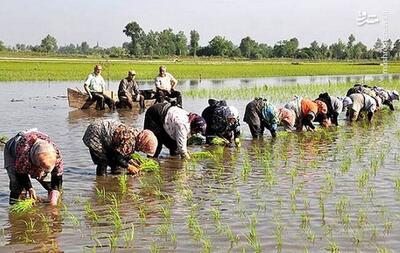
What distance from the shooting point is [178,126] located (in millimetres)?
9352

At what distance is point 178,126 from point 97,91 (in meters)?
10.2

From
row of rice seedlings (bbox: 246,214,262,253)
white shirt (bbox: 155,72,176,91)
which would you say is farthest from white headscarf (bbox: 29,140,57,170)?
white shirt (bbox: 155,72,176,91)

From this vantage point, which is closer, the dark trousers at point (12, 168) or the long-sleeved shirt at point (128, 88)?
the dark trousers at point (12, 168)

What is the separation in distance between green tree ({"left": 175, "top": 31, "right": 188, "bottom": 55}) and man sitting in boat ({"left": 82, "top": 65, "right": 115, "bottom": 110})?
105 m

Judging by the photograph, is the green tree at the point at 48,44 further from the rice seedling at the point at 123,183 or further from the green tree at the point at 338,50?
the rice seedling at the point at 123,183

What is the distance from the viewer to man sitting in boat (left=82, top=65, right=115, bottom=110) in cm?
1873

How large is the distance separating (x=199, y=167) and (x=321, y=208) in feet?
10.2

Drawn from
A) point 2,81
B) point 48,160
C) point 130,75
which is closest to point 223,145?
point 48,160

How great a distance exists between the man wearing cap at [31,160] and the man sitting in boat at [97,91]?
1219cm

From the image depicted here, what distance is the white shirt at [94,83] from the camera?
18719mm

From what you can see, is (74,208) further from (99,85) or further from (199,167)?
(99,85)

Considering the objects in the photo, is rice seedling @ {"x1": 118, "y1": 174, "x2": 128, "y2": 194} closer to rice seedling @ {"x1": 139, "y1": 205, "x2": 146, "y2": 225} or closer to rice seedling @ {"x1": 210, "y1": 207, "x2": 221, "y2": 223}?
rice seedling @ {"x1": 139, "y1": 205, "x2": 146, "y2": 225}

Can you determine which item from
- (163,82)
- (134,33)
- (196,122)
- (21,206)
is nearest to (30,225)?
(21,206)

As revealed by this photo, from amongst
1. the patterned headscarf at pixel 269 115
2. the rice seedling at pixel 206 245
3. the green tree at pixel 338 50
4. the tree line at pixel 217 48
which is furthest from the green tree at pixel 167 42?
the rice seedling at pixel 206 245
